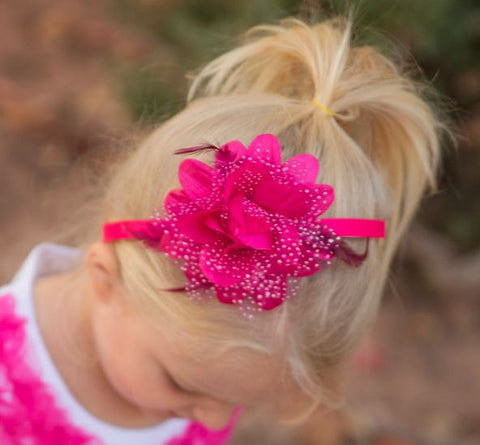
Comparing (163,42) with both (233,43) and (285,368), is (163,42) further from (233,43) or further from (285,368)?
(285,368)

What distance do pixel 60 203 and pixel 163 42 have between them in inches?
26.3

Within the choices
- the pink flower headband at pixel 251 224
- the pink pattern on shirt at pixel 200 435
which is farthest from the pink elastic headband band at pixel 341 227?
the pink pattern on shirt at pixel 200 435

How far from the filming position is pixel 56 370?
1481mm

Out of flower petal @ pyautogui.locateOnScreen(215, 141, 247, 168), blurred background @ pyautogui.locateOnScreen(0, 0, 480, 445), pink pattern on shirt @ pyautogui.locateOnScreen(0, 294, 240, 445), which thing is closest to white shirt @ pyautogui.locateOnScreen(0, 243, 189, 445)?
pink pattern on shirt @ pyautogui.locateOnScreen(0, 294, 240, 445)

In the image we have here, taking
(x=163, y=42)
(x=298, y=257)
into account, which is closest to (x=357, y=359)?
(x=163, y=42)

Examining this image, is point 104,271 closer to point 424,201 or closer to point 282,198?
point 282,198

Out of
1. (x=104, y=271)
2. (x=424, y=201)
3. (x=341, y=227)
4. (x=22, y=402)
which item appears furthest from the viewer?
(x=424, y=201)

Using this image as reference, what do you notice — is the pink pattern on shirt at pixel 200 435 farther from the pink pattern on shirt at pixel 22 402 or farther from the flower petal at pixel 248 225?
the flower petal at pixel 248 225

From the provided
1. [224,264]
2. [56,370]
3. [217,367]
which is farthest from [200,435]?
[224,264]

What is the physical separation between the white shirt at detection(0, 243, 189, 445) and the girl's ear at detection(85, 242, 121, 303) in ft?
0.77

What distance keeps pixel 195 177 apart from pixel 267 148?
109mm

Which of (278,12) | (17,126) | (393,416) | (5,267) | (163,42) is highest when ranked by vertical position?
(278,12)

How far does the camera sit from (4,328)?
4.85 ft

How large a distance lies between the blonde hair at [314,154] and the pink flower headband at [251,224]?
52 millimetres
